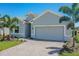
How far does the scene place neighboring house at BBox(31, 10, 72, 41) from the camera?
17.7 metres

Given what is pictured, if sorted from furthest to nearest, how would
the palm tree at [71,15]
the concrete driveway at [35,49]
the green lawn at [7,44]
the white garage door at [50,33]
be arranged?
the white garage door at [50,33] → the green lawn at [7,44] → the palm tree at [71,15] → the concrete driveway at [35,49]

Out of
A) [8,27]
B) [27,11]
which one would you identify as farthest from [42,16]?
[8,27]

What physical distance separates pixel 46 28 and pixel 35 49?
4.91 ft

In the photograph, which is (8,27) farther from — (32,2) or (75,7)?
(75,7)

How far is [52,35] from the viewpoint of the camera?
58.6 feet

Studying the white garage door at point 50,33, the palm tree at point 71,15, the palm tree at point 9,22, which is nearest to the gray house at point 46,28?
the white garage door at point 50,33

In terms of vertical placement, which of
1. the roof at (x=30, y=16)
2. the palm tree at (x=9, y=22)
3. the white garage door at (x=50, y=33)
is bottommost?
the white garage door at (x=50, y=33)

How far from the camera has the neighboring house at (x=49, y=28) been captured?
17.7m

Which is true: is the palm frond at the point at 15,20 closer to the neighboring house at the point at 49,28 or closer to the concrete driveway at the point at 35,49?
the neighboring house at the point at 49,28

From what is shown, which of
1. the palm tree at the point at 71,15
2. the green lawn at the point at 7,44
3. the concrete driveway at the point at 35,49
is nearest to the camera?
the concrete driveway at the point at 35,49

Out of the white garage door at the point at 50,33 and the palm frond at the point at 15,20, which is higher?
the palm frond at the point at 15,20

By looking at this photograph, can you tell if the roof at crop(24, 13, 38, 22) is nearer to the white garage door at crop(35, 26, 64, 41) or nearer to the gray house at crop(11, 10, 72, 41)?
the gray house at crop(11, 10, 72, 41)

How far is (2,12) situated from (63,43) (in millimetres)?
3937

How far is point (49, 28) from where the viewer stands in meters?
17.8
